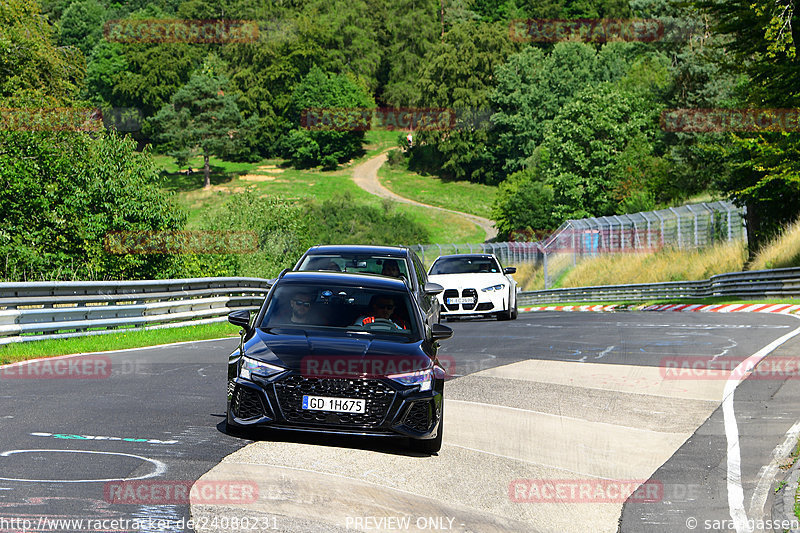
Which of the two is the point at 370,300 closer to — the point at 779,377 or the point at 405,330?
the point at 405,330

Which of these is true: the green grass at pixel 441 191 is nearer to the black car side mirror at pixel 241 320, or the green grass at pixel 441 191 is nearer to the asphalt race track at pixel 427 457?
the asphalt race track at pixel 427 457

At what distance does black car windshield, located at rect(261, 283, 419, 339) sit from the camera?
850 cm

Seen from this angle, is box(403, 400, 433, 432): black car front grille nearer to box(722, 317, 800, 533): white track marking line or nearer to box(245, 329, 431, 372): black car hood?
box(245, 329, 431, 372): black car hood

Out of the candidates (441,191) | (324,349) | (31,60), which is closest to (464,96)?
(441,191)

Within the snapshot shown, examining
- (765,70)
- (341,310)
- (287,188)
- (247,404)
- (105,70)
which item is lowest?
(287,188)

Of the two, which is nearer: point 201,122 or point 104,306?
point 104,306

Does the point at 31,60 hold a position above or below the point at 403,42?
below

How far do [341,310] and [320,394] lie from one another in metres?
1.43

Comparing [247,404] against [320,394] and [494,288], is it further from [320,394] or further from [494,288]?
[494,288]

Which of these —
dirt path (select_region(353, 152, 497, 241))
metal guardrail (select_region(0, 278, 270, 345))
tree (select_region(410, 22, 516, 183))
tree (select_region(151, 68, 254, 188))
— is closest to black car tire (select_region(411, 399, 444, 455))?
metal guardrail (select_region(0, 278, 270, 345))

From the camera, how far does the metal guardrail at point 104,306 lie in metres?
15.3

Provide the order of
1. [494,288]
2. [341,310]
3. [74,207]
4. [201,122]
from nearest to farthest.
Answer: [341,310], [494,288], [74,207], [201,122]

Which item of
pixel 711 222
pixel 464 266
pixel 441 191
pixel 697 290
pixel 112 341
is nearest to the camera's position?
pixel 112 341

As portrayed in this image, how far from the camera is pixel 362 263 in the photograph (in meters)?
13.4
